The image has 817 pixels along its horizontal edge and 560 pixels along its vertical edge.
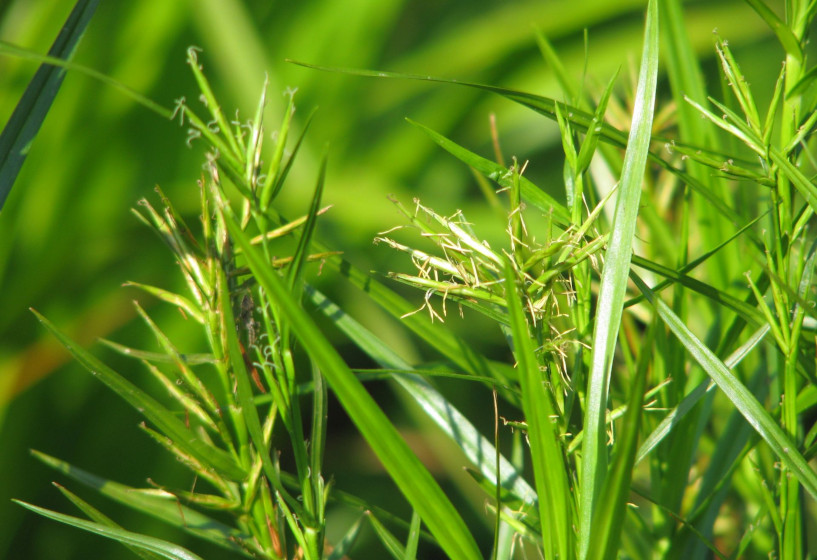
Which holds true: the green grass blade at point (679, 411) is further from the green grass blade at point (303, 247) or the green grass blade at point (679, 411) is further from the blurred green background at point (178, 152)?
the blurred green background at point (178, 152)

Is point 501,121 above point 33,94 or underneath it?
above

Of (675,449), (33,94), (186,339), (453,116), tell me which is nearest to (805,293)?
(675,449)

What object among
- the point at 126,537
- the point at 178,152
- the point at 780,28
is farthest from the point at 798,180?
the point at 178,152

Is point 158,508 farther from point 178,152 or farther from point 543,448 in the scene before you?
point 178,152

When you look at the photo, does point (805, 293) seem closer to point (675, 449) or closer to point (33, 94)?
point (675, 449)

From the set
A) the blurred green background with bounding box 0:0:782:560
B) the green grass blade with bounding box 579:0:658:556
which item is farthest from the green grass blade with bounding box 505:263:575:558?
the blurred green background with bounding box 0:0:782:560

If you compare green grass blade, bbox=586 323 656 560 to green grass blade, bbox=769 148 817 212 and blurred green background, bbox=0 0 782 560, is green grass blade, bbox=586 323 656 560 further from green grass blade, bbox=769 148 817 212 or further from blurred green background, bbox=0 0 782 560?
blurred green background, bbox=0 0 782 560

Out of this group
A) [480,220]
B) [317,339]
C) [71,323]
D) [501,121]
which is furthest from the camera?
[501,121]
